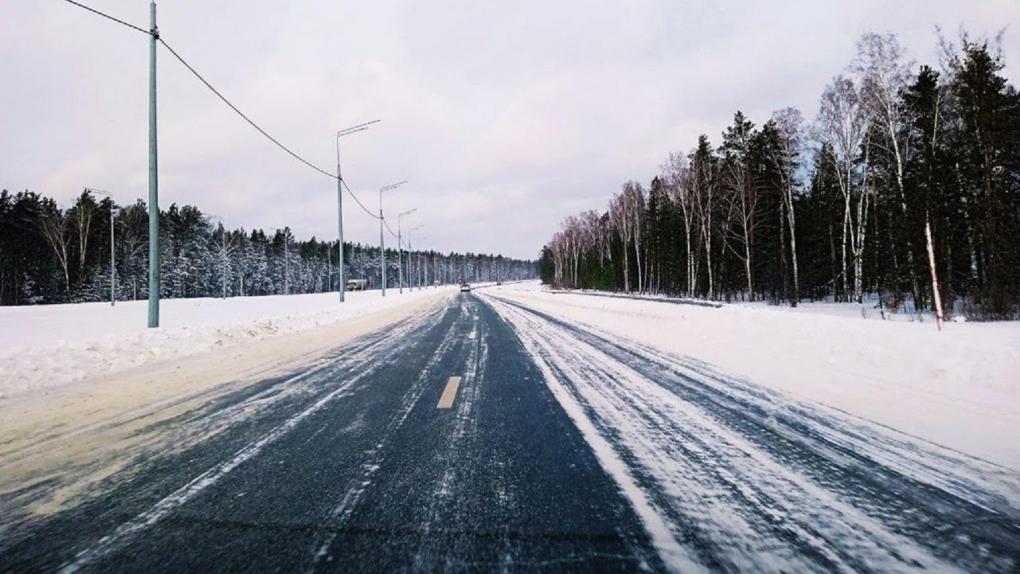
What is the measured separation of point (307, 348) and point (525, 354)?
15.8 feet

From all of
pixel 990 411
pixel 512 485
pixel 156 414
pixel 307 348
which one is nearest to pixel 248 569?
pixel 512 485

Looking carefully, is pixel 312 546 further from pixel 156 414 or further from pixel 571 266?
pixel 571 266

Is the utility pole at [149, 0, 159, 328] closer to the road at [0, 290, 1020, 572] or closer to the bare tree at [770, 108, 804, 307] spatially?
the road at [0, 290, 1020, 572]

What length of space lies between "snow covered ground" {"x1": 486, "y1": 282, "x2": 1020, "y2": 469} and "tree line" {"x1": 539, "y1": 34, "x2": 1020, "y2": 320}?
3539 mm

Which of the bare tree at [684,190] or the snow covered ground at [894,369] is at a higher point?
the bare tree at [684,190]

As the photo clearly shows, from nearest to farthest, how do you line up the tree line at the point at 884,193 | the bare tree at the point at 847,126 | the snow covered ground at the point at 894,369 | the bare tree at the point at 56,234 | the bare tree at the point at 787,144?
1. the snow covered ground at the point at 894,369
2. the tree line at the point at 884,193
3. the bare tree at the point at 847,126
4. the bare tree at the point at 787,144
5. the bare tree at the point at 56,234

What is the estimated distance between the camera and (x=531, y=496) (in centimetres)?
262

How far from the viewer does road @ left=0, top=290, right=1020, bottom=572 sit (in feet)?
6.63

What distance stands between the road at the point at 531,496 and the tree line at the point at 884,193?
9.88m

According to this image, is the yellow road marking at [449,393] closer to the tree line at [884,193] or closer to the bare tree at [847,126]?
the tree line at [884,193]

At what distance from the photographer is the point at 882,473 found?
295 cm

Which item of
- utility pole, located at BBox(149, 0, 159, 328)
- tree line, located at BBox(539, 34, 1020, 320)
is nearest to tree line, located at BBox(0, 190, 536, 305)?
utility pole, located at BBox(149, 0, 159, 328)

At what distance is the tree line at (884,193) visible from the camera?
54.2 feet

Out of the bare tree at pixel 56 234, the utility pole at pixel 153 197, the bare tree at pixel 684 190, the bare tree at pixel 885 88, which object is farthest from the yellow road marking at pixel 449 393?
the bare tree at pixel 56 234
